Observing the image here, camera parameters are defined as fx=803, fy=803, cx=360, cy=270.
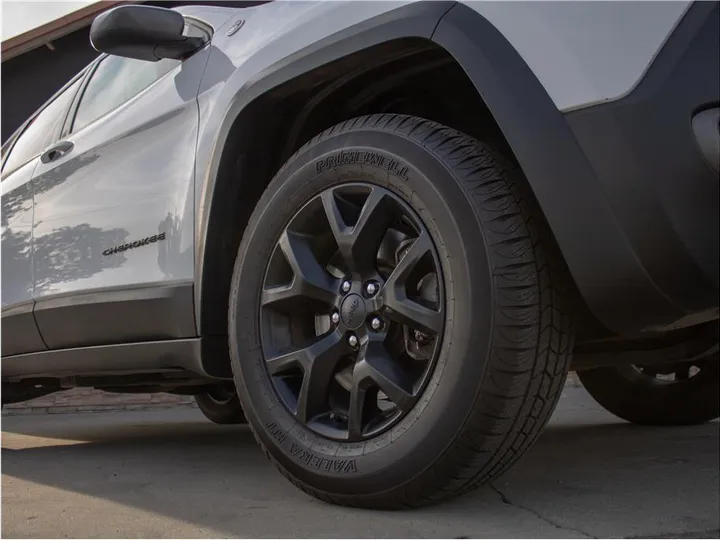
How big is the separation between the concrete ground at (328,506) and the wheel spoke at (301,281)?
1.70ft

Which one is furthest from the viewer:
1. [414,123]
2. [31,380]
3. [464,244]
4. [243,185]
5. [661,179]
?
[31,380]

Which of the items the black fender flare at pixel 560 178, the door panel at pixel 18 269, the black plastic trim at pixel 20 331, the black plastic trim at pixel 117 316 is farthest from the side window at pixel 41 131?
the black fender flare at pixel 560 178

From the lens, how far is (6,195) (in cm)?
350

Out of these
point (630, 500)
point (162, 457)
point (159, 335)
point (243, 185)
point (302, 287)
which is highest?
point (243, 185)

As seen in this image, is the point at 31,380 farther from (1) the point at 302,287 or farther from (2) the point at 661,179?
(2) the point at 661,179

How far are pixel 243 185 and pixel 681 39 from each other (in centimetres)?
134

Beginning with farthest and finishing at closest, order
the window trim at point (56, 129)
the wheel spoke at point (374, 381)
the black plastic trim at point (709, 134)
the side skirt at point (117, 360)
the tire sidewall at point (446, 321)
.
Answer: the window trim at point (56, 129)
the side skirt at point (117, 360)
the wheel spoke at point (374, 381)
the tire sidewall at point (446, 321)
the black plastic trim at point (709, 134)

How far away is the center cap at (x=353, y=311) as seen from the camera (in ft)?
6.32

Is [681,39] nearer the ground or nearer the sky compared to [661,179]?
nearer the sky

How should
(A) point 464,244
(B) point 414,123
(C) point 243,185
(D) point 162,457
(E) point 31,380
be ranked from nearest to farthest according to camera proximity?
(A) point 464,244 < (B) point 414,123 < (C) point 243,185 < (D) point 162,457 < (E) point 31,380

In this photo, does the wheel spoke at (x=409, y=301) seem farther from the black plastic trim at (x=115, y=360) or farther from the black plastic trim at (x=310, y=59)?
the black plastic trim at (x=115, y=360)

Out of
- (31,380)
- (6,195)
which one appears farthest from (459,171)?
(31,380)

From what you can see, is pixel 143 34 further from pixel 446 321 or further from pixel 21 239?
pixel 446 321

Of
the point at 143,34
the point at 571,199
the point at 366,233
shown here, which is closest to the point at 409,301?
the point at 366,233
